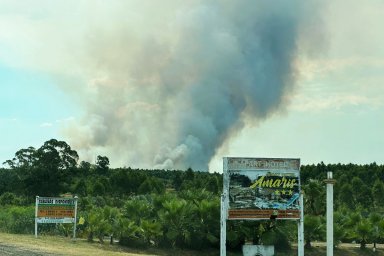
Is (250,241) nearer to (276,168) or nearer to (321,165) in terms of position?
(276,168)

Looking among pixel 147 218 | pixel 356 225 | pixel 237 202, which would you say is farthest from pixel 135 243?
pixel 356 225

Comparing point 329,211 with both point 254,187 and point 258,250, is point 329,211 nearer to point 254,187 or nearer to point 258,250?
point 254,187

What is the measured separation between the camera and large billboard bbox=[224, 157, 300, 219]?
2145 centimetres

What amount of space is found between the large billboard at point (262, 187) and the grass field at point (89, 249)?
5.78m

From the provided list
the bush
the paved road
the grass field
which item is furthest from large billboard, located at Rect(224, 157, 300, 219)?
the bush

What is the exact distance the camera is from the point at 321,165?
387ft

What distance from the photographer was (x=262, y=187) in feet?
70.9

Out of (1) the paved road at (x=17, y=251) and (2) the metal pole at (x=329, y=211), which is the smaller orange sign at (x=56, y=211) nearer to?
(1) the paved road at (x=17, y=251)

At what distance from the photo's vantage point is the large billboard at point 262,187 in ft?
70.4

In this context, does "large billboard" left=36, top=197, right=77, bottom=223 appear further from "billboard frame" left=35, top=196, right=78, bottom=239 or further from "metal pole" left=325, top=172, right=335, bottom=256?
"metal pole" left=325, top=172, right=335, bottom=256

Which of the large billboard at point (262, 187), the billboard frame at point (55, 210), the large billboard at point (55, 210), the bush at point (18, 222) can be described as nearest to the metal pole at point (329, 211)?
the large billboard at point (262, 187)

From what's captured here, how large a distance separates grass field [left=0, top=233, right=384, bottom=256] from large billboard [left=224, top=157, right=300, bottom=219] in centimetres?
578

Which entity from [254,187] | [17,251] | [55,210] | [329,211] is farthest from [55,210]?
[329,211]

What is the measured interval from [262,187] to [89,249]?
9061mm
